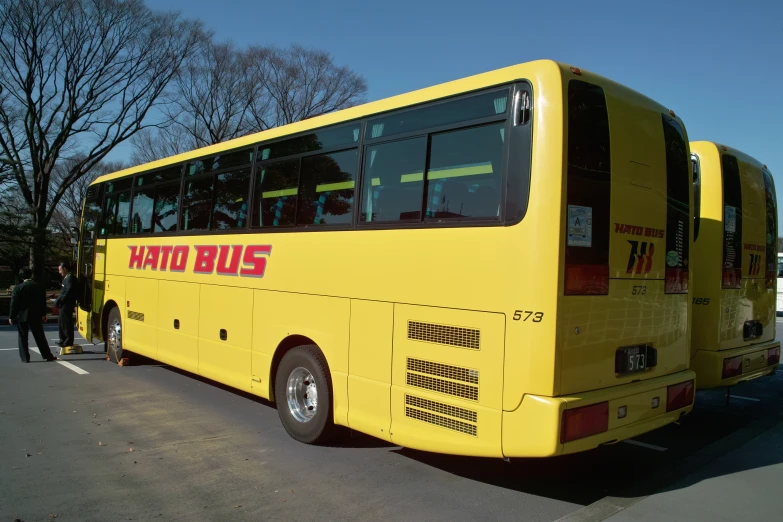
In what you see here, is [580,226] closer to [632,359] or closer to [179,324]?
[632,359]

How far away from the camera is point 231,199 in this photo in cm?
757

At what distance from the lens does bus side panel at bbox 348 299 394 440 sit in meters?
5.18

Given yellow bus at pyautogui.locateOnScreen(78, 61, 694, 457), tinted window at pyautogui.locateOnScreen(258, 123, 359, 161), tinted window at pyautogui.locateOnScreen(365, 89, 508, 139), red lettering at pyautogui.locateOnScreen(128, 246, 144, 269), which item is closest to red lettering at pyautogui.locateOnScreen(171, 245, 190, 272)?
red lettering at pyautogui.locateOnScreen(128, 246, 144, 269)

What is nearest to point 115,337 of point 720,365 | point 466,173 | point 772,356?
point 466,173

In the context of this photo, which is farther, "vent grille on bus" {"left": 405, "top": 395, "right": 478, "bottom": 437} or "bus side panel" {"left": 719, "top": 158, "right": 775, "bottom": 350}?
"bus side panel" {"left": 719, "top": 158, "right": 775, "bottom": 350}

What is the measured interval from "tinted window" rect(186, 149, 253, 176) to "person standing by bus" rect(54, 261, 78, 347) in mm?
4803

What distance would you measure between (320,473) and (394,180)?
8.87 ft

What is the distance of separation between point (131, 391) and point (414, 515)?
5.60 meters

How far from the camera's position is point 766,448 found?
6.09 meters

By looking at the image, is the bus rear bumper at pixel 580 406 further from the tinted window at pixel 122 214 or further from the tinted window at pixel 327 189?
the tinted window at pixel 122 214

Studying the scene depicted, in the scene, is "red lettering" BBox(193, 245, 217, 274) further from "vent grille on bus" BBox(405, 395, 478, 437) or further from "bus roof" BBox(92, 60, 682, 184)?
"vent grille on bus" BBox(405, 395, 478, 437)

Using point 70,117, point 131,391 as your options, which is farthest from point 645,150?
point 70,117

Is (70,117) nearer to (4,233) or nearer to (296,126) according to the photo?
(4,233)

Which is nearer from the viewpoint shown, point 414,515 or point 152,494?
point 414,515
